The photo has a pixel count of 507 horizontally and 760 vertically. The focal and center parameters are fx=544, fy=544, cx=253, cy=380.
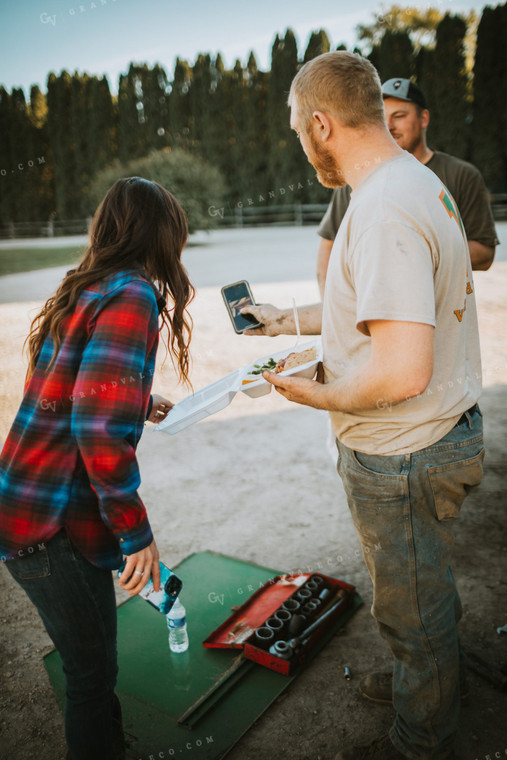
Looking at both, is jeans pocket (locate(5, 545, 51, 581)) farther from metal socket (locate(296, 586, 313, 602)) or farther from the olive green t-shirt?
the olive green t-shirt

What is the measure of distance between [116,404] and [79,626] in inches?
25.6

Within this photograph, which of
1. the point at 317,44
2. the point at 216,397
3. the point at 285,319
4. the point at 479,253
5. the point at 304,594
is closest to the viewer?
the point at 216,397

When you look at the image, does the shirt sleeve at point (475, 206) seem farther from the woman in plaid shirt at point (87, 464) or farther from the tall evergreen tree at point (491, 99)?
the tall evergreen tree at point (491, 99)

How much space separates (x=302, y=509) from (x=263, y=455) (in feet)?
2.86

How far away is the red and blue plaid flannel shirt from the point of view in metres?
1.40

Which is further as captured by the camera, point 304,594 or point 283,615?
point 304,594

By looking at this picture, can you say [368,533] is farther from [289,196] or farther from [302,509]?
[289,196]

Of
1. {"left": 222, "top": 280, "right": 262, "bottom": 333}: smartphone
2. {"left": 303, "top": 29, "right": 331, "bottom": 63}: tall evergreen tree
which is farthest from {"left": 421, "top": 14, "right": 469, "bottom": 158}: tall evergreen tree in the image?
{"left": 222, "top": 280, "right": 262, "bottom": 333}: smartphone

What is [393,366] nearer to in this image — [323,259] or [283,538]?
[323,259]

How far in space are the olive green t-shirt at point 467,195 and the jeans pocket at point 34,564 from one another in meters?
2.44

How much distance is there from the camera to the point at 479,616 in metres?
2.70

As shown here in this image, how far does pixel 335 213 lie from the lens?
3.21 metres

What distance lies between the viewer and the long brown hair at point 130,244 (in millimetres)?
1553

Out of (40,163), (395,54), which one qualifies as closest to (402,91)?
(395,54)
